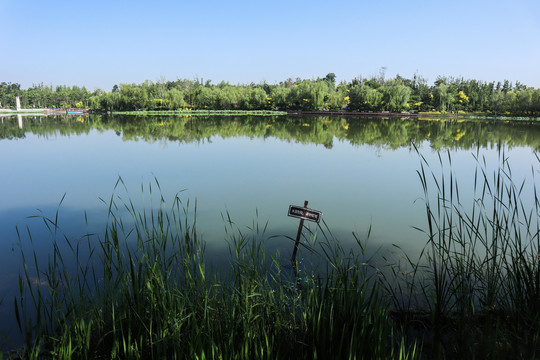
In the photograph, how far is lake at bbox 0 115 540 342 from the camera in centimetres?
588

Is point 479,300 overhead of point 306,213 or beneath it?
beneath

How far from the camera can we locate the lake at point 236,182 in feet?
19.3

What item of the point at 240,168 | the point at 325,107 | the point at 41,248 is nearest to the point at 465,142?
the point at 240,168

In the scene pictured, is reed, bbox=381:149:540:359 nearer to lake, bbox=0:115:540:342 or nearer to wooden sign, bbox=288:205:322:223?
lake, bbox=0:115:540:342

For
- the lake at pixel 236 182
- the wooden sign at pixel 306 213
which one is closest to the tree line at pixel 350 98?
the lake at pixel 236 182

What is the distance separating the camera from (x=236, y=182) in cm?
1010

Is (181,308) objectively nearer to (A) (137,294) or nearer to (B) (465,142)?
(A) (137,294)

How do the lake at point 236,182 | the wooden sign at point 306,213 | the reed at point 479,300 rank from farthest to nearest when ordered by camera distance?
the lake at point 236,182
the wooden sign at point 306,213
the reed at point 479,300

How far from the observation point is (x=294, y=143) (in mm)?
19484

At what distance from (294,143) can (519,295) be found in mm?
17312

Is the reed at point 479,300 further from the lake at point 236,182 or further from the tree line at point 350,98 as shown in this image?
the tree line at point 350,98

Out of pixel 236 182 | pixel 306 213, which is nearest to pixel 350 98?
pixel 236 182

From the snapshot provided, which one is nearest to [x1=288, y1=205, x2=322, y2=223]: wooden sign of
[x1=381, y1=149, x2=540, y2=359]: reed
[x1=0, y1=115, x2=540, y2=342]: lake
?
[x1=0, y1=115, x2=540, y2=342]: lake

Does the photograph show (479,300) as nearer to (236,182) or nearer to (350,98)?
(236,182)
